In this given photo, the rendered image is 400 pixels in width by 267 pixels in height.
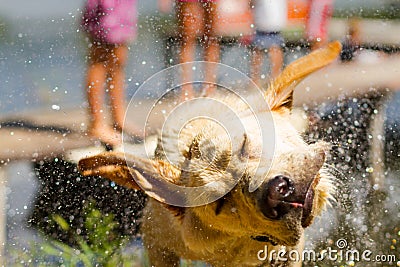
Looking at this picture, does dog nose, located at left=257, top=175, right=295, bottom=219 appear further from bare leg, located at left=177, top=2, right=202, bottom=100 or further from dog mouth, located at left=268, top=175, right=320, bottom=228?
bare leg, located at left=177, top=2, right=202, bottom=100

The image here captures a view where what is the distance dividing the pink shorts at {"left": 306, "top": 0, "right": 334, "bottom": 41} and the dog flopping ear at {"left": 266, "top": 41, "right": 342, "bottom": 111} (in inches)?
82.5

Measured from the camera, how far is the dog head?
245cm

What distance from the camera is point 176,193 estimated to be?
9.30 feet

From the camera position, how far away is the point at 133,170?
2.69 metres

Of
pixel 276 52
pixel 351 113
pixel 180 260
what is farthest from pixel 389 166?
pixel 180 260

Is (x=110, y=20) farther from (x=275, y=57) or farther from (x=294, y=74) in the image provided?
(x=294, y=74)

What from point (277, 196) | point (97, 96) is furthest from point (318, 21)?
point (277, 196)

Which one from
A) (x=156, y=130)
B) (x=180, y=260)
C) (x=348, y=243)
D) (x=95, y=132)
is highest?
(x=156, y=130)

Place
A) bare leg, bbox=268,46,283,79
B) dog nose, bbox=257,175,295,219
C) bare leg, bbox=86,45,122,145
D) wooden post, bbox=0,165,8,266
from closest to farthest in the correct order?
1. dog nose, bbox=257,175,295,219
2. wooden post, bbox=0,165,8,266
3. bare leg, bbox=86,45,122,145
4. bare leg, bbox=268,46,283,79

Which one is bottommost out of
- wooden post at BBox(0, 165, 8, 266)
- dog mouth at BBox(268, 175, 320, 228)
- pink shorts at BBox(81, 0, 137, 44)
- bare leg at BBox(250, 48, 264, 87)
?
wooden post at BBox(0, 165, 8, 266)

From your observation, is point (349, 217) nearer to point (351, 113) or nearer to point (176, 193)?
point (351, 113)

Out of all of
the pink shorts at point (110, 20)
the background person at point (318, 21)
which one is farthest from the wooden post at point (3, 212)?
the background person at point (318, 21)

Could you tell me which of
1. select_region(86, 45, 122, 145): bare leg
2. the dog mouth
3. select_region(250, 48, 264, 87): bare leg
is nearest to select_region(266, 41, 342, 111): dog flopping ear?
the dog mouth

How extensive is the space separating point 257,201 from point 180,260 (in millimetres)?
1073
